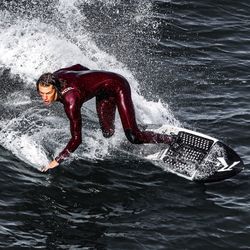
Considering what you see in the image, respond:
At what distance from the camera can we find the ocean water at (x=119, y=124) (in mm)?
9820

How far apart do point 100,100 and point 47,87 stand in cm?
208

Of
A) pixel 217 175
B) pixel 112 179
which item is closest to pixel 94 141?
pixel 112 179

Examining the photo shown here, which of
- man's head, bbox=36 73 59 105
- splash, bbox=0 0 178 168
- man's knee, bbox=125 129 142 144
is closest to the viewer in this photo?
man's head, bbox=36 73 59 105

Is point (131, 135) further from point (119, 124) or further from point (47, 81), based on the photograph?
point (47, 81)

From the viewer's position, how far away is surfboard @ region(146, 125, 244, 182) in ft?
36.9

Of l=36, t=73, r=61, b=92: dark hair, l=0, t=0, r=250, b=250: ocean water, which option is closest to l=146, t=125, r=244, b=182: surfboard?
l=0, t=0, r=250, b=250: ocean water

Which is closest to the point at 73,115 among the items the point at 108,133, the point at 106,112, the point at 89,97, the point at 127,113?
the point at 89,97

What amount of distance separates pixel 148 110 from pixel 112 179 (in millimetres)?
2973

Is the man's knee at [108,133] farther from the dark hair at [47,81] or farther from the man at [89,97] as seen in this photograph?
the dark hair at [47,81]

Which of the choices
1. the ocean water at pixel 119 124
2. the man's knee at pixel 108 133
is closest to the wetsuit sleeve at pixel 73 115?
the ocean water at pixel 119 124

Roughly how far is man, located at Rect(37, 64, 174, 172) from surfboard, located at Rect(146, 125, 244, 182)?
30cm

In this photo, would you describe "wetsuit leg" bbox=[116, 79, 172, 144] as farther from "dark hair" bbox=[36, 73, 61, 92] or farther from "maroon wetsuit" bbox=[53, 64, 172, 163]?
"dark hair" bbox=[36, 73, 61, 92]

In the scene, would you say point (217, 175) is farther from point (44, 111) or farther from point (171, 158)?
point (44, 111)

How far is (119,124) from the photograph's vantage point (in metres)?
13.0
